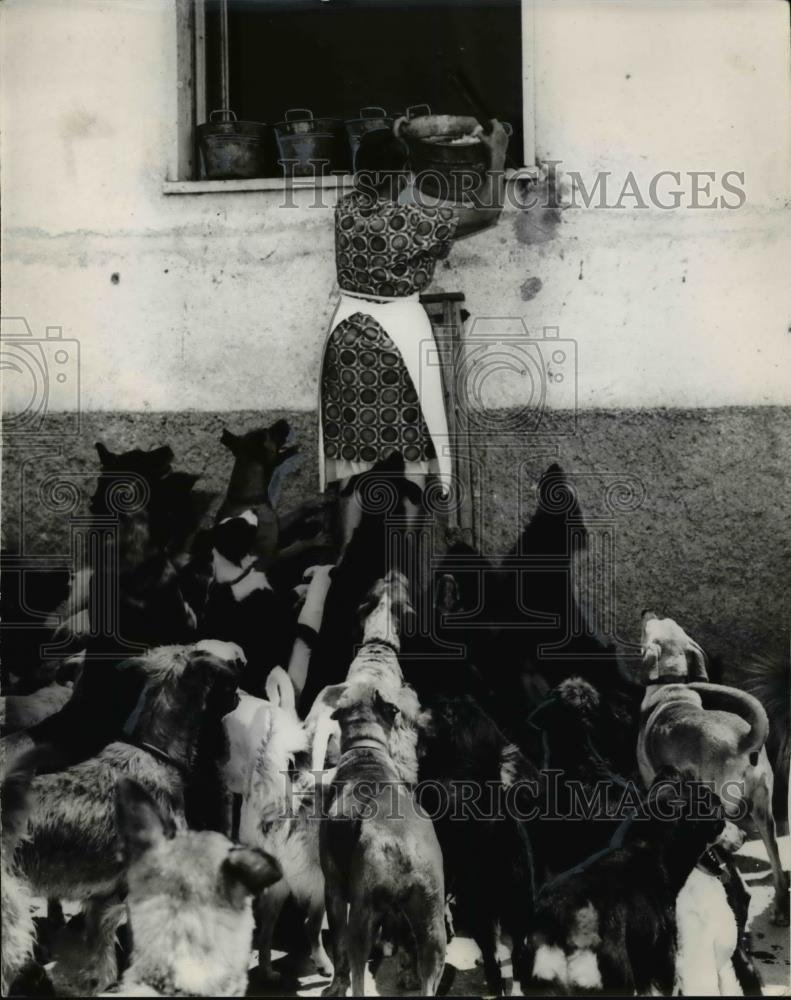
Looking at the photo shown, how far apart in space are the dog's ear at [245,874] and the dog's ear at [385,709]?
2.14 feet

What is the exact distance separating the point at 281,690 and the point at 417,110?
228 centimetres

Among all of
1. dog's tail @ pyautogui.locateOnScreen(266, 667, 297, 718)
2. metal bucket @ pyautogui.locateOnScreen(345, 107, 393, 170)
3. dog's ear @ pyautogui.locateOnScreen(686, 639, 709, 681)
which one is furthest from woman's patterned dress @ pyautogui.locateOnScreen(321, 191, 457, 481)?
dog's ear @ pyautogui.locateOnScreen(686, 639, 709, 681)

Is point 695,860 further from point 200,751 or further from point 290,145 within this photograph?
point 290,145

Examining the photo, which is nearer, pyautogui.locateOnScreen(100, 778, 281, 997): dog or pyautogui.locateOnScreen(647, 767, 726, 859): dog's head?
pyautogui.locateOnScreen(100, 778, 281, 997): dog

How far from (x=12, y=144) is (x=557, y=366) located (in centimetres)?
231

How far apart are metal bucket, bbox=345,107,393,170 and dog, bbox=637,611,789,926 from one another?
7.73ft

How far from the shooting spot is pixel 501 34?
4.80 meters

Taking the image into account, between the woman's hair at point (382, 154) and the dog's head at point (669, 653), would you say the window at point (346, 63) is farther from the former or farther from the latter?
the dog's head at point (669, 653)

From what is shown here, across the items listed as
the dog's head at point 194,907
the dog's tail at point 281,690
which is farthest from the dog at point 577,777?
the dog's head at point 194,907

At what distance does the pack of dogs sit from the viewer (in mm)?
4492

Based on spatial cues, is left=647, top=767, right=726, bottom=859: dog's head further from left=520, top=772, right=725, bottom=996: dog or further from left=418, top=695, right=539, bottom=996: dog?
left=418, top=695, right=539, bottom=996: dog

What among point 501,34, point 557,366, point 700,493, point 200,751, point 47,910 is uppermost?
point 501,34

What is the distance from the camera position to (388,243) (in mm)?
4719

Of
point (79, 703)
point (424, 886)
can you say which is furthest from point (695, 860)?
point (79, 703)
